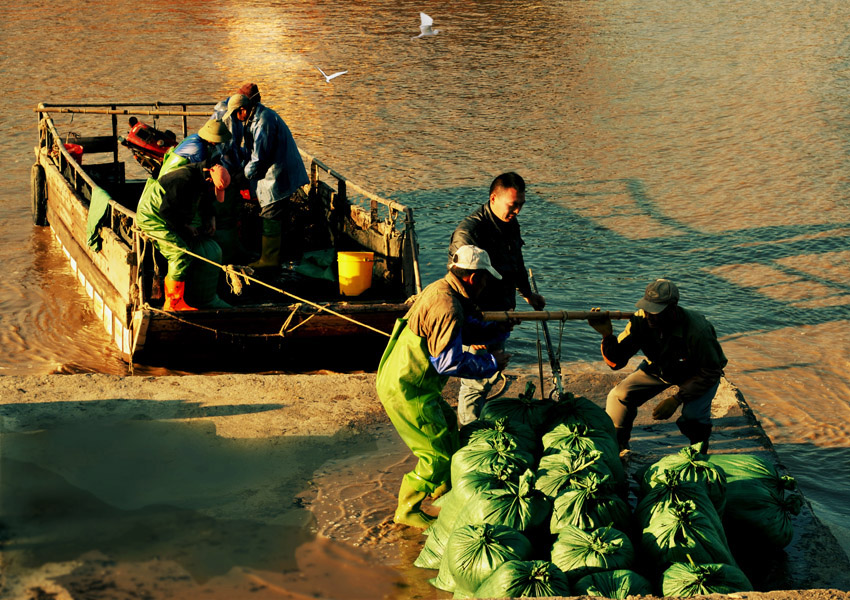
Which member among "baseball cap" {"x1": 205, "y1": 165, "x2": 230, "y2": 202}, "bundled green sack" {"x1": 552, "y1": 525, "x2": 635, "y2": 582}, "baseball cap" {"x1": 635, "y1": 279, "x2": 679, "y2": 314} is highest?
"baseball cap" {"x1": 205, "y1": 165, "x2": 230, "y2": 202}

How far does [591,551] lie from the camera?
14.0ft

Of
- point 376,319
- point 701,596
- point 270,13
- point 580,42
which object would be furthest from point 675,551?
point 270,13

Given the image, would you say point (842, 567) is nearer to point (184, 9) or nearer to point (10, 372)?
point (10, 372)

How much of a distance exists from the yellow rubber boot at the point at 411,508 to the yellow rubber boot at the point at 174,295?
328 centimetres

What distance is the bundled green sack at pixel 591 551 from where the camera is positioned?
4.23m

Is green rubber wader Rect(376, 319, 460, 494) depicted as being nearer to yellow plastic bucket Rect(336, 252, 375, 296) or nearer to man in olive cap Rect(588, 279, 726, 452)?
man in olive cap Rect(588, 279, 726, 452)

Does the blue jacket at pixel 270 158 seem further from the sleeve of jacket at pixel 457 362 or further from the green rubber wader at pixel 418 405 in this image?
the sleeve of jacket at pixel 457 362

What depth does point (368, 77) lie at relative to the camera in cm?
2162

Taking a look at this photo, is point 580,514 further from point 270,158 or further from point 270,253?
point 270,158

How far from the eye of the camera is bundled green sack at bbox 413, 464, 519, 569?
4.73m

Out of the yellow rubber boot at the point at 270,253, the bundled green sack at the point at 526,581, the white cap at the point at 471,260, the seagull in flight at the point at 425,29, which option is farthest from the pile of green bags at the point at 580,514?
the seagull in flight at the point at 425,29

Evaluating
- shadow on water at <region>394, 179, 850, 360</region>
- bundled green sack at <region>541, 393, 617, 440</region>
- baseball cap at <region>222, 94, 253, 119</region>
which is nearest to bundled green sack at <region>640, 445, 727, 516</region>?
bundled green sack at <region>541, 393, 617, 440</region>

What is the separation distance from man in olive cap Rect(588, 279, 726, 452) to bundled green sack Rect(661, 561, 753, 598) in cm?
131

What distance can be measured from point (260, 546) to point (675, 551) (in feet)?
7.12
